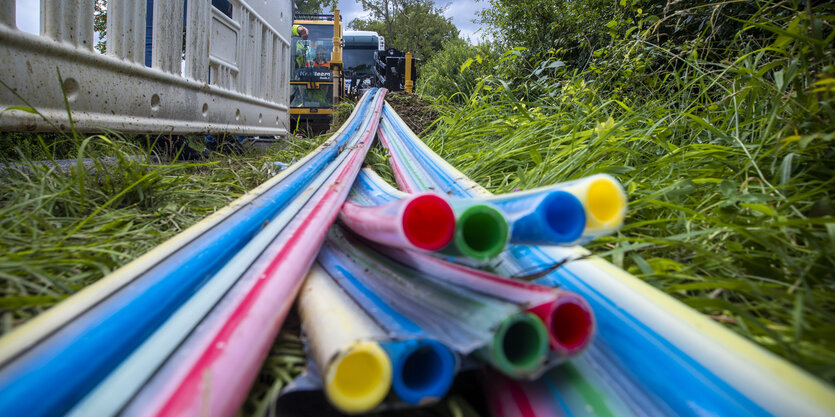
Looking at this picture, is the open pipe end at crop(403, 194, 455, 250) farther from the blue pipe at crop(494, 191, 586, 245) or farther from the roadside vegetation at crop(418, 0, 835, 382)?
the roadside vegetation at crop(418, 0, 835, 382)

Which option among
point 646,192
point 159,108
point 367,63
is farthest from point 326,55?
point 646,192

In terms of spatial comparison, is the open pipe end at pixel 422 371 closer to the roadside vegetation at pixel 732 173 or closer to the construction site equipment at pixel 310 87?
the roadside vegetation at pixel 732 173

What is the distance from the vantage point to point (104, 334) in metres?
0.61

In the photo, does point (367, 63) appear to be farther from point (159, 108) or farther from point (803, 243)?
point (803, 243)

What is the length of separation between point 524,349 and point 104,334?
1.95ft

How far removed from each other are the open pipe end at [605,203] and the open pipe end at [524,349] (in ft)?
0.64

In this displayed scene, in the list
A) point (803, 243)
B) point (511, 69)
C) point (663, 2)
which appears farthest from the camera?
point (511, 69)

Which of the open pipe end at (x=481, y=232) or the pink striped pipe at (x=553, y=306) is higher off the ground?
the open pipe end at (x=481, y=232)

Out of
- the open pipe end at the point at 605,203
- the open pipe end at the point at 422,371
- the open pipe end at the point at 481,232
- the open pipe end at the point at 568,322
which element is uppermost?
the open pipe end at the point at 605,203

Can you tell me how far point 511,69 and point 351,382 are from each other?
345 cm

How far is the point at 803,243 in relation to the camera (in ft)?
3.03

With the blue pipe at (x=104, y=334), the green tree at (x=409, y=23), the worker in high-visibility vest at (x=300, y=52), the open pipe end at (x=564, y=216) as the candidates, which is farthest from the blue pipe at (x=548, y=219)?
the green tree at (x=409, y=23)

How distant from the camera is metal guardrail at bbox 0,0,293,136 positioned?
5.11 ft

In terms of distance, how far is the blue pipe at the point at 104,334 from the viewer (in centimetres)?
50
